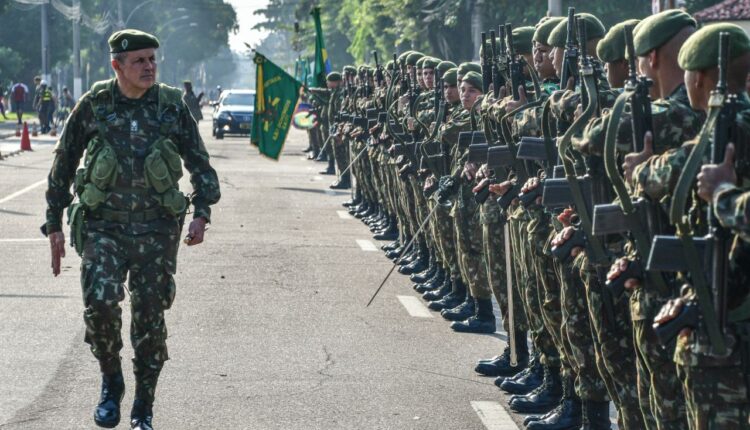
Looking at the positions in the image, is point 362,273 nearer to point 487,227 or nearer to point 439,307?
point 439,307

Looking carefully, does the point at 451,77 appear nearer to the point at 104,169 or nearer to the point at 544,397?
the point at 544,397

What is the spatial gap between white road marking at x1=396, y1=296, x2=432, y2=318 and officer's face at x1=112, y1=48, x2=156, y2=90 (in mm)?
4504

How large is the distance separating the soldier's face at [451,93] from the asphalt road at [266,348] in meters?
1.61

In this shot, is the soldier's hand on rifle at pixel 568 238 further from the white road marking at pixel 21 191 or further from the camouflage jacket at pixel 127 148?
the white road marking at pixel 21 191

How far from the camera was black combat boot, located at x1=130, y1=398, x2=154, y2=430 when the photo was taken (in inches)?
290

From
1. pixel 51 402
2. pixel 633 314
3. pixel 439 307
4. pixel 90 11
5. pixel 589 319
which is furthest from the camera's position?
pixel 90 11

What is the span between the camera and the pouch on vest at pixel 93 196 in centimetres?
732

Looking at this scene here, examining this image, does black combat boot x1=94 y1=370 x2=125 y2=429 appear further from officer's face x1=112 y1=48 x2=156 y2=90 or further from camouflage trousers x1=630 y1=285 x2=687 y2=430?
camouflage trousers x1=630 y1=285 x2=687 y2=430

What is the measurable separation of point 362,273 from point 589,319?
7.18 meters

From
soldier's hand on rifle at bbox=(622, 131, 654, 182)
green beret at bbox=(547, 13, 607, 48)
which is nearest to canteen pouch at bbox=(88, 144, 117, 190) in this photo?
green beret at bbox=(547, 13, 607, 48)

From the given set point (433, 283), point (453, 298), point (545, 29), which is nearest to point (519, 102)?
point (545, 29)

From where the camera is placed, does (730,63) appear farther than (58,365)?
No

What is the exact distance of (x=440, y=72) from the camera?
12422 mm

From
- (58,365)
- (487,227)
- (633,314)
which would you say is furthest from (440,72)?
(633,314)
